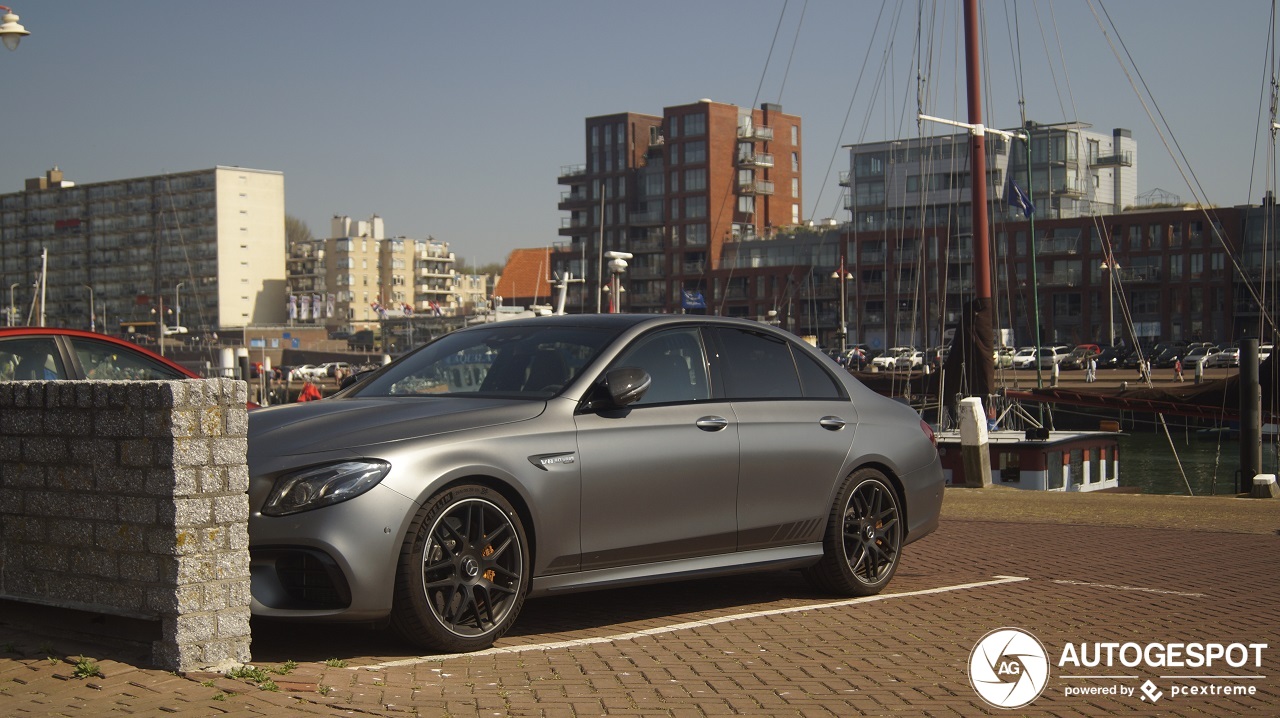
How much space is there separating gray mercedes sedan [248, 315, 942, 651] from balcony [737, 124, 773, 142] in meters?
124

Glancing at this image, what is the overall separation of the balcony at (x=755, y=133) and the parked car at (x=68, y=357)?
12232 cm

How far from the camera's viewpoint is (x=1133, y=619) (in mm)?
7352

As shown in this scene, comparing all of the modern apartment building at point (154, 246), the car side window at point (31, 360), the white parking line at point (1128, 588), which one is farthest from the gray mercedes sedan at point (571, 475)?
the modern apartment building at point (154, 246)

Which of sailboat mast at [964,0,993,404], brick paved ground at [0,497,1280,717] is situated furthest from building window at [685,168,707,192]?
brick paved ground at [0,497,1280,717]

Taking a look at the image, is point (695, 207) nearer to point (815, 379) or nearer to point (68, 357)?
point (68, 357)

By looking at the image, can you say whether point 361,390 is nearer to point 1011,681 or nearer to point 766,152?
point 1011,681

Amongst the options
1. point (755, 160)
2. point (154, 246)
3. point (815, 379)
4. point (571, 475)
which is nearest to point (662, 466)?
point (571, 475)

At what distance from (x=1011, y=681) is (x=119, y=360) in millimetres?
7487

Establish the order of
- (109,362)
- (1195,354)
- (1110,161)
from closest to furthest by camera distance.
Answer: (109,362) < (1195,354) < (1110,161)

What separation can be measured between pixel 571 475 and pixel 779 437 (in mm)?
1610

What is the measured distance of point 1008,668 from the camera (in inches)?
238

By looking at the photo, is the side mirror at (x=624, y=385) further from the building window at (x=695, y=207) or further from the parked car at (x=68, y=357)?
the building window at (x=695, y=207)

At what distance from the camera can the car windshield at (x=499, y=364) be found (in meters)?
6.90

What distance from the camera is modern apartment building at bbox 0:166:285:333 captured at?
17525cm
